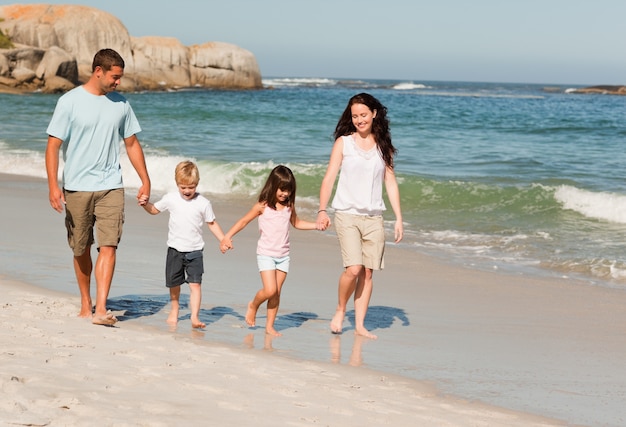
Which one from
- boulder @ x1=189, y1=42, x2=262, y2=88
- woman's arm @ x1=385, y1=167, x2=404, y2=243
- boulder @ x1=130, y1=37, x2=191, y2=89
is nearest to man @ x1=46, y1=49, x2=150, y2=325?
woman's arm @ x1=385, y1=167, x2=404, y2=243

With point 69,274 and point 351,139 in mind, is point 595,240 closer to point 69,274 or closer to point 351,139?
point 351,139

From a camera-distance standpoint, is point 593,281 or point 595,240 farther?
point 595,240

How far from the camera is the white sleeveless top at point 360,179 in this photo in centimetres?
618

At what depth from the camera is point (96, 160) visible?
231 inches

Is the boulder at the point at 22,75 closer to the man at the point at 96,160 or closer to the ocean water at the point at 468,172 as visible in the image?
the ocean water at the point at 468,172

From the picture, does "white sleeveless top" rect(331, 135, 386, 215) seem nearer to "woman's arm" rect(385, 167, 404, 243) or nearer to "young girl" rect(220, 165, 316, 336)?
"woman's arm" rect(385, 167, 404, 243)

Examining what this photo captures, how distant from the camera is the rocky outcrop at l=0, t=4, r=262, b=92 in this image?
60250 millimetres

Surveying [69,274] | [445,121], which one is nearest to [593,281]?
[69,274]

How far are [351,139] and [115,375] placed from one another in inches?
Result: 102

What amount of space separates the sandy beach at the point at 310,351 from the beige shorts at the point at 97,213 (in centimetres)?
57

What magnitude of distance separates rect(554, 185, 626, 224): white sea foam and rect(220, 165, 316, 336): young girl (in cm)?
764

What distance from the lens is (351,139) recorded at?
6.25 metres

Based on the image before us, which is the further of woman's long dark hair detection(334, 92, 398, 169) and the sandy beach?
woman's long dark hair detection(334, 92, 398, 169)

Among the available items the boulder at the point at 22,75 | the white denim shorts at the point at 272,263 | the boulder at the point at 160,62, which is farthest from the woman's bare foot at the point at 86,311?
the boulder at the point at 160,62
